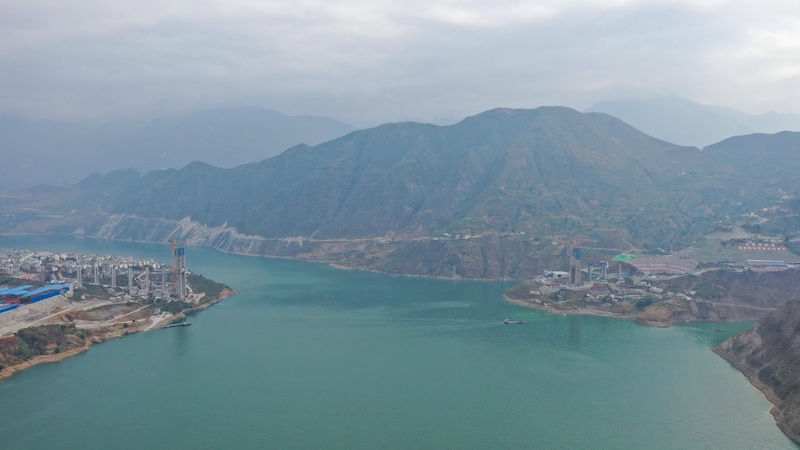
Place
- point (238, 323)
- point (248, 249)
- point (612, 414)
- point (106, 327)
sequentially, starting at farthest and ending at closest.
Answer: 1. point (248, 249)
2. point (238, 323)
3. point (106, 327)
4. point (612, 414)

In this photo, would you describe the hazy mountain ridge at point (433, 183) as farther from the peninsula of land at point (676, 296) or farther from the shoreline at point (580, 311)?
the shoreline at point (580, 311)

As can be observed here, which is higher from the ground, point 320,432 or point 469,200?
point 469,200

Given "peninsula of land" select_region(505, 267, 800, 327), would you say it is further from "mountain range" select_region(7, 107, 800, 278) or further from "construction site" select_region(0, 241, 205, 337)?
"construction site" select_region(0, 241, 205, 337)

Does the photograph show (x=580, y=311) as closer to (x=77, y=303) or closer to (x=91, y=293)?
(x=77, y=303)

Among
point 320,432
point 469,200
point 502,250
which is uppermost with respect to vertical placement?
point 469,200

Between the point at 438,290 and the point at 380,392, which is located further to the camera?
the point at 438,290

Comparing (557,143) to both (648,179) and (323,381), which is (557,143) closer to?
(648,179)

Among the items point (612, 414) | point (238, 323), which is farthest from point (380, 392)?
point (238, 323)

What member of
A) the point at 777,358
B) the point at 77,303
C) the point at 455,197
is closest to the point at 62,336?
the point at 77,303
